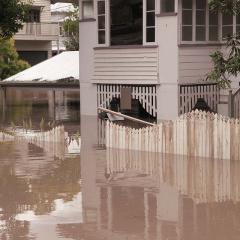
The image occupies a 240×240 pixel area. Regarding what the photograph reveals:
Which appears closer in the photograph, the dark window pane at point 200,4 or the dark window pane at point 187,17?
the dark window pane at point 187,17

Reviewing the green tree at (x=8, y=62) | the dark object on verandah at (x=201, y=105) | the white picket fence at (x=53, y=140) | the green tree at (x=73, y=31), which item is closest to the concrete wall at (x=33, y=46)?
the green tree at (x=73, y=31)

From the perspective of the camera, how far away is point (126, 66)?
23.2 metres

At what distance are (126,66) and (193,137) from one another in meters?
8.81

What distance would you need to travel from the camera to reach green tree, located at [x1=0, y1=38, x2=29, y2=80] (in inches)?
1858

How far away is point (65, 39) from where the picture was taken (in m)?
63.8

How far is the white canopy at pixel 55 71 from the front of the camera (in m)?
30.5

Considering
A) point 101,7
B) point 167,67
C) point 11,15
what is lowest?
point 167,67

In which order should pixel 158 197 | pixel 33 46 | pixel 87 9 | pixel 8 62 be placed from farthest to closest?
pixel 33 46 < pixel 8 62 < pixel 87 9 < pixel 158 197

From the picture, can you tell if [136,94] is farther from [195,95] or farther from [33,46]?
[33,46]

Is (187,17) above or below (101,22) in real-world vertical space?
below

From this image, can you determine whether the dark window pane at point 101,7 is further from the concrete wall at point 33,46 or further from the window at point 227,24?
the concrete wall at point 33,46

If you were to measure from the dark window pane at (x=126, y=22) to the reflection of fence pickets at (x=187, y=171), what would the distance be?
7.68 m

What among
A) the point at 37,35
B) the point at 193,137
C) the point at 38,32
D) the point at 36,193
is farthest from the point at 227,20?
the point at 38,32

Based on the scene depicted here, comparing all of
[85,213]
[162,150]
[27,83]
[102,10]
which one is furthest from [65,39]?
[85,213]
